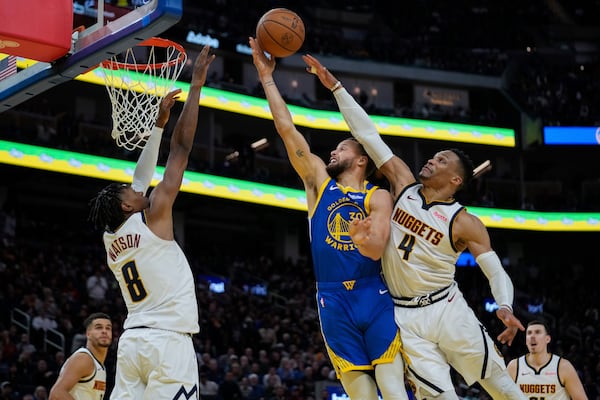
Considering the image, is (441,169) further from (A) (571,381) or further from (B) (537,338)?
(A) (571,381)

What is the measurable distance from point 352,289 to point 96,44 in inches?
98.2

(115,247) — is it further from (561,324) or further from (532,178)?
(532,178)

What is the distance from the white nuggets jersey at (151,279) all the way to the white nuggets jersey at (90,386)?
1961mm

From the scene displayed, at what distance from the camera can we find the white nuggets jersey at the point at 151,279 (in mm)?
5594

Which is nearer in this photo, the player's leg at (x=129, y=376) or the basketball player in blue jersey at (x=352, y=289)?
the player's leg at (x=129, y=376)

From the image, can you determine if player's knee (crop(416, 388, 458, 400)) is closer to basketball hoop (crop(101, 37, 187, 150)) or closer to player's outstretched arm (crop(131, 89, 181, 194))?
player's outstretched arm (crop(131, 89, 181, 194))

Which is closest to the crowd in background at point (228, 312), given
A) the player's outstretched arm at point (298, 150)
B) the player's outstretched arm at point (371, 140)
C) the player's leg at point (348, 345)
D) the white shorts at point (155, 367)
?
the white shorts at point (155, 367)

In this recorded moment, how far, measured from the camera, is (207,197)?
2436cm

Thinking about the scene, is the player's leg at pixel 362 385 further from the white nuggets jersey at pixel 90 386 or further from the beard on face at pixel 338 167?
the white nuggets jersey at pixel 90 386

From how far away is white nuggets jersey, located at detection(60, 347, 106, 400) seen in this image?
7.38m

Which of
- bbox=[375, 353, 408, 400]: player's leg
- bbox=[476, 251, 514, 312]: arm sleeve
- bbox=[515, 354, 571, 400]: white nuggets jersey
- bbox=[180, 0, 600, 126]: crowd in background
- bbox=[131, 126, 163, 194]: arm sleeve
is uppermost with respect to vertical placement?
bbox=[180, 0, 600, 126]: crowd in background

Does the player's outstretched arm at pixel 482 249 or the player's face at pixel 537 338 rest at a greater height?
the player's outstretched arm at pixel 482 249

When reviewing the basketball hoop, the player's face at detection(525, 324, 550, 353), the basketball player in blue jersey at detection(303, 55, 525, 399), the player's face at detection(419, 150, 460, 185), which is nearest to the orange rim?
the basketball hoop

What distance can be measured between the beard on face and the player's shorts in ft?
2.54
